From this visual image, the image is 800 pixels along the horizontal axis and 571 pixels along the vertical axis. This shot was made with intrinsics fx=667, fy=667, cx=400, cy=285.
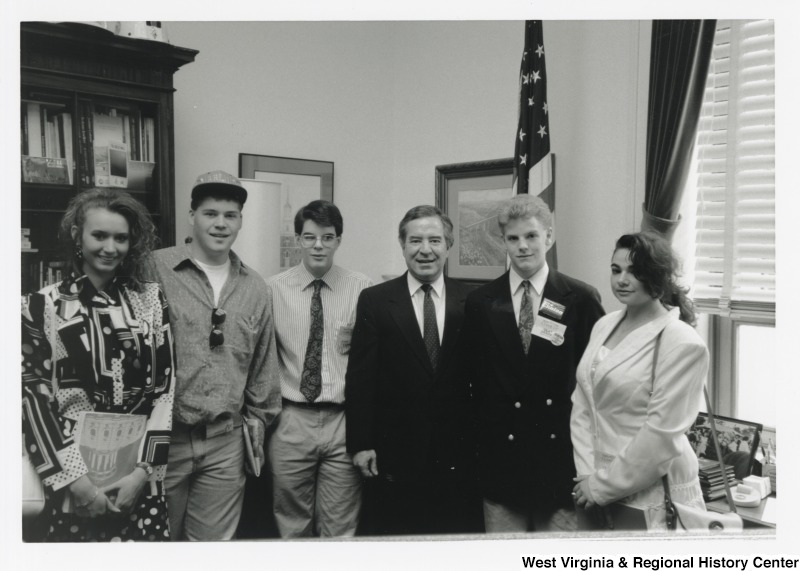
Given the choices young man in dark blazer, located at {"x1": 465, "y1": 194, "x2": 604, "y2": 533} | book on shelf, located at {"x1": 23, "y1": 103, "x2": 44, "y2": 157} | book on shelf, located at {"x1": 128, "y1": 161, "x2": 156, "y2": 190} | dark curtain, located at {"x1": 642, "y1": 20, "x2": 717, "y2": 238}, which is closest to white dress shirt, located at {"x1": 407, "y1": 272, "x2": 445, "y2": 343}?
young man in dark blazer, located at {"x1": 465, "y1": 194, "x2": 604, "y2": 533}

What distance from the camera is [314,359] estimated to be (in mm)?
2100

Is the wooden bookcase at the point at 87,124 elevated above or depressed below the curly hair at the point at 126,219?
above

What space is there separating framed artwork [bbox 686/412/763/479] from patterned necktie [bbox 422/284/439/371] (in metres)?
0.88

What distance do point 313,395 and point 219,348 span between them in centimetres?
33

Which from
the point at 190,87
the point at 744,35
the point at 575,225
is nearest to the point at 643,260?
the point at 575,225

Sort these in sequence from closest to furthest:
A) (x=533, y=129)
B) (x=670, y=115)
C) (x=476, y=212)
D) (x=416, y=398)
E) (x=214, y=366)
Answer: (x=214, y=366), (x=416, y=398), (x=670, y=115), (x=533, y=129), (x=476, y=212)

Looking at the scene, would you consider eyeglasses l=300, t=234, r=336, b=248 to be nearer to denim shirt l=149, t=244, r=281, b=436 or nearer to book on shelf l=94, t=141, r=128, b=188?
denim shirt l=149, t=244, r=281, b=436

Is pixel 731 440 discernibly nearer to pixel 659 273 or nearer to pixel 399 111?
pixel 659 273

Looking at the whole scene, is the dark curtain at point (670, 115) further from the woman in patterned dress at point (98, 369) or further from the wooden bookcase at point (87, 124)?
the wooden bookcase at point (87, 124)

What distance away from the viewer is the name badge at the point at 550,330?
1.98 metres

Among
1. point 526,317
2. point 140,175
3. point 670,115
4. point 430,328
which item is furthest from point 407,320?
point 140,175

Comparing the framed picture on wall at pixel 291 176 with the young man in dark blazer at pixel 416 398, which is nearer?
the young man in dark blazer at pixel 416 398

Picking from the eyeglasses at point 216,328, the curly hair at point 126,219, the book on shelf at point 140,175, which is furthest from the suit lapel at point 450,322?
the book on shelf at point 140,175

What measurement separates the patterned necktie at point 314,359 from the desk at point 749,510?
1266 mm
